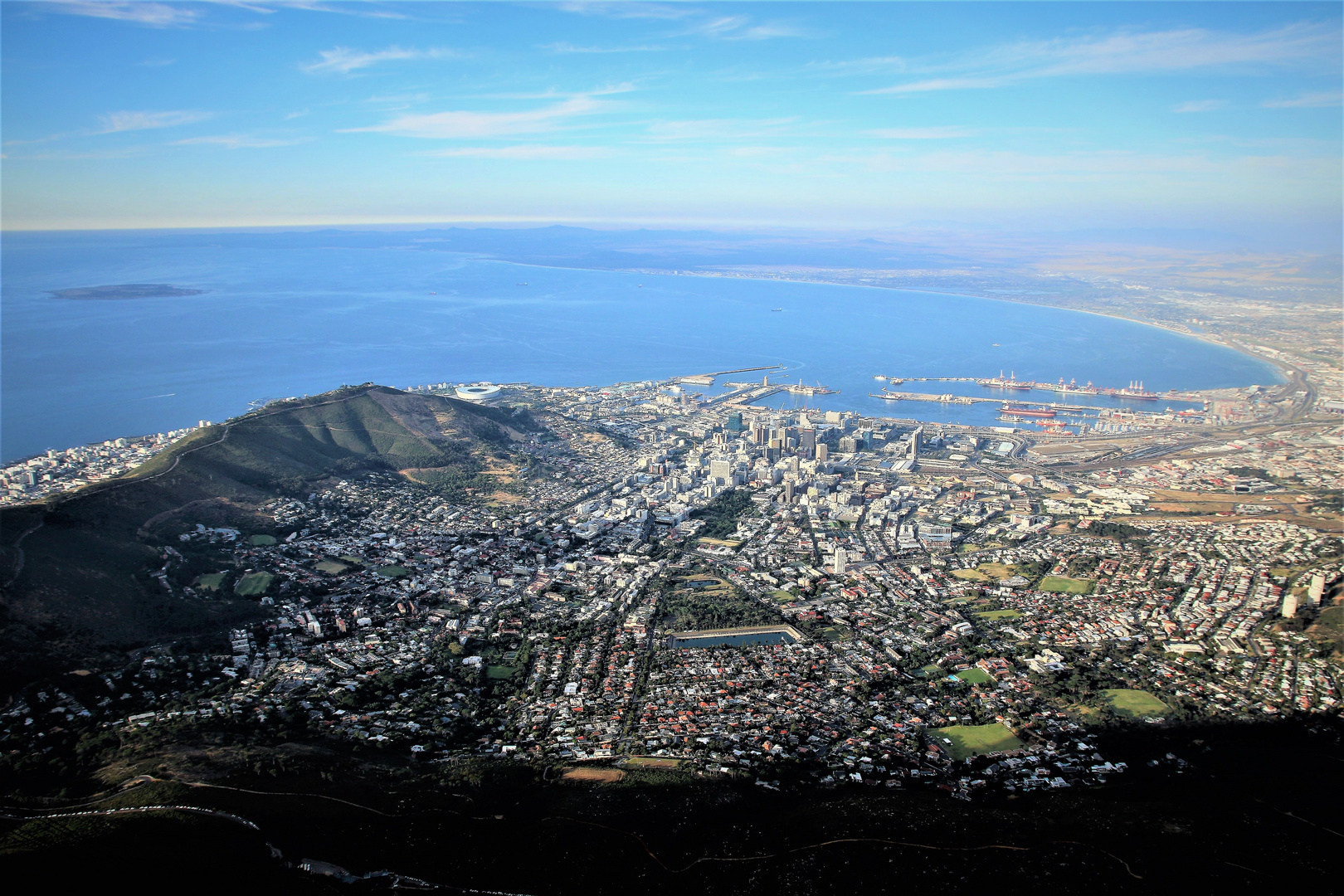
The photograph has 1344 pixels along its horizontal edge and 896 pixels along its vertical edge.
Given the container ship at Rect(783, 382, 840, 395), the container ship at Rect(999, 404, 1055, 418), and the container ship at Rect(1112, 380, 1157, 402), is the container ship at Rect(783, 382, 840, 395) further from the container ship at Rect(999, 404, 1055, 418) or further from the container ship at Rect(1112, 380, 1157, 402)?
the container ship at Rect(1112, 380, 1157, 402)

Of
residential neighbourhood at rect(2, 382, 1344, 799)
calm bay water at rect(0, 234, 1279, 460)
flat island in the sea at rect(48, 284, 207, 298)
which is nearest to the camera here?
residential neighbourhood at rect(2, 382, 1344, 799)

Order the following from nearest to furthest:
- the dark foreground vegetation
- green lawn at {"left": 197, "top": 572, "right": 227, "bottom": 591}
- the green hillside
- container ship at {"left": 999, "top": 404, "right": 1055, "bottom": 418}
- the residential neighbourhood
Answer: the dark foreground vegetation < the residential neighbourhood < the green hillside < green lawn at {"left": 197, "top": 572, "right": 227, "bottom": 591} < container ship at {"left": 999, "top": 404, "right": 1055, "bottom": 418}

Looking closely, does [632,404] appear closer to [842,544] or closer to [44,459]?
[842,544]

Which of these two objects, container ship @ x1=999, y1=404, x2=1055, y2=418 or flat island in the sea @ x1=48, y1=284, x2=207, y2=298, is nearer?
container ship @ x1=999, y1=404, x2=1055, y2=418

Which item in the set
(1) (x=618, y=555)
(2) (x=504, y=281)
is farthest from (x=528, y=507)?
(2) (x=504, y=281)

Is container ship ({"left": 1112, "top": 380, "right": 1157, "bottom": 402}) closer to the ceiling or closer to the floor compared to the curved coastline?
closer to the floor

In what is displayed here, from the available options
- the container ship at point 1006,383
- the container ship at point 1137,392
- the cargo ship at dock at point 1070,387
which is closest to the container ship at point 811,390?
the container ship at point 1006,383

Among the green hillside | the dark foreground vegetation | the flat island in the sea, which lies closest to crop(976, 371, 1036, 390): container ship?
the green hillside
